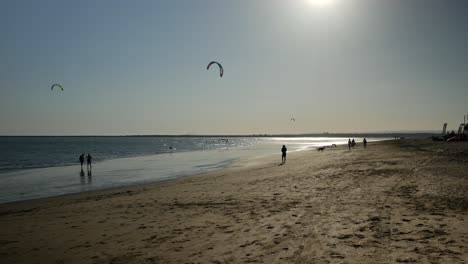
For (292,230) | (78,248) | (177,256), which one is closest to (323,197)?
(292,230)

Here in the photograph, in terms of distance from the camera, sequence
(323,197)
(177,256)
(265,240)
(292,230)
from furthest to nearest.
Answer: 1. (323,197)
2. (292,230)
3. (265,240)
4. (177,256)

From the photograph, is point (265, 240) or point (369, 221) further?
point (369, 221)

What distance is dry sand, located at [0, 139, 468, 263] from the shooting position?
6.11 meters

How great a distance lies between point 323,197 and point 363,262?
5951mm

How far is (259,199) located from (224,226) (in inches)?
143

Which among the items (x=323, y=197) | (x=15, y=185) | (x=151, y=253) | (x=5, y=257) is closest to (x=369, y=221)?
(x=323, y=197)

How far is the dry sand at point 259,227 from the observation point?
20.0ft

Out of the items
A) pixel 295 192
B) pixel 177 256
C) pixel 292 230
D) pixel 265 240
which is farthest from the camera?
pixel 295 192

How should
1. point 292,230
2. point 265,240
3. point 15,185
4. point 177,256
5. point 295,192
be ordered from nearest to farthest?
point 177,256
point 265,240
point 292,230
point 295,192
point 15,185

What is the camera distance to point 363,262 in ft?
18.0

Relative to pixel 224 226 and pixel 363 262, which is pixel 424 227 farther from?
pixel 224 226

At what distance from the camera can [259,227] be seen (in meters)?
7.92

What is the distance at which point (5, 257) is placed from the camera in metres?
6.96

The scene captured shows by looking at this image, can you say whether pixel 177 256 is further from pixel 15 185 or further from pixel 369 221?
pixel 15 185
